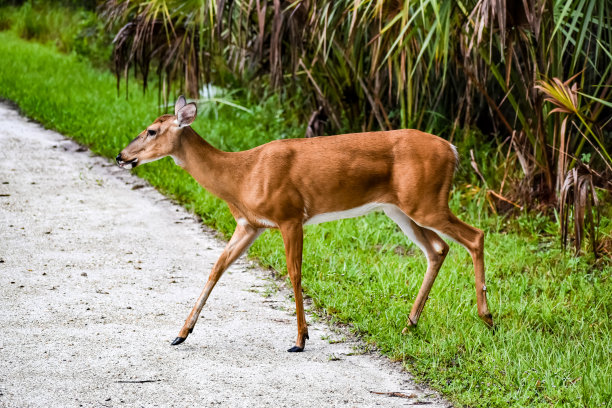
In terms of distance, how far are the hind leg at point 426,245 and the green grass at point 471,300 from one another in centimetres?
20

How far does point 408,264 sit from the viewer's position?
643cm

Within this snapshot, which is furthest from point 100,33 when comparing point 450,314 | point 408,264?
point 450,314

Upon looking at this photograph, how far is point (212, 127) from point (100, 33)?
5573 mm

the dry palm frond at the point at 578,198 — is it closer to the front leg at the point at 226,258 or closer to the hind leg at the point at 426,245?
the hind leg at the point at 426,245

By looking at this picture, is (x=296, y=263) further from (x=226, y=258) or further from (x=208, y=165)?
(x=208, y=165)

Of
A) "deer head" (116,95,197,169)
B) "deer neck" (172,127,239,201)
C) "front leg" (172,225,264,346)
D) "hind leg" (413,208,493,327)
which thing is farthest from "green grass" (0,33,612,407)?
"deer head" (116,95,197,169)

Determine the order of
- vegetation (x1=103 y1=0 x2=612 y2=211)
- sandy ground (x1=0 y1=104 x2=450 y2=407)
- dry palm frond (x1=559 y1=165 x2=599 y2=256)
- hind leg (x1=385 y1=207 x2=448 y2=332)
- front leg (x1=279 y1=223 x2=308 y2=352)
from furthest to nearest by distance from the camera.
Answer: vegetation (x1=103 y1=0 x2=612 y2=211)
dry palm frond (x1=559 y1=165 x2=599 y2=256)
hind leg (x1=385 y1=207 x2=448 y2=332)
front leg (x1=279 y1=223 x2=308 y2=352)
sandy ground (x1=0 y1=104 x2=450 y2=407)

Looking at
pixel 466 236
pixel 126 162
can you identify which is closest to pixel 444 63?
pixel 466 236

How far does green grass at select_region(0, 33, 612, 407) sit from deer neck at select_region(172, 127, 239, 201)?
3.30 ft

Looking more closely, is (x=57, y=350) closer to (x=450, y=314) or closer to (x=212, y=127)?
(x=450, y=314)

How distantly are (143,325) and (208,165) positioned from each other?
3.59ft

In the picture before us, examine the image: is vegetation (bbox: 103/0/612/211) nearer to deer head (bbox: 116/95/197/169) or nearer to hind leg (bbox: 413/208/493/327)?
hind leg (bbox: 413/208/493/327)

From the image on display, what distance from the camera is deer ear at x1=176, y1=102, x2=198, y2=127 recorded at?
494 cm

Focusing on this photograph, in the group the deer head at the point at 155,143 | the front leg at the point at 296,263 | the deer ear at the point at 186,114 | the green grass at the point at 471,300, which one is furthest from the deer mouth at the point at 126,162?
the green grass at the point at 471,300
